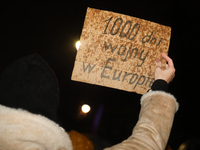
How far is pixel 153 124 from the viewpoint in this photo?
1.48ft

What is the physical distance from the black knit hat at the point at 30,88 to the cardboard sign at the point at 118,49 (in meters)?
0.35

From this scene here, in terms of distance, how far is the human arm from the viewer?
417 mm

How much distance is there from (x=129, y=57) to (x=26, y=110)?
0.57m

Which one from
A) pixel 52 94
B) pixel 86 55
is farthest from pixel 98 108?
pixel 52 94

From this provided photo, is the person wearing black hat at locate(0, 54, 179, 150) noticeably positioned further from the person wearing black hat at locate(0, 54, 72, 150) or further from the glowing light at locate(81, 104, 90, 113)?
the glowing light at locate(81, 104, 90, 113)

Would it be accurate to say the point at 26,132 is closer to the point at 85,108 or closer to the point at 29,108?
the point at 29,108

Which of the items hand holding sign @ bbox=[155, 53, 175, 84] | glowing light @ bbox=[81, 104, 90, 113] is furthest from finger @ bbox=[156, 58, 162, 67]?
glowing light @ bbox=[81, 104, 90, 113]

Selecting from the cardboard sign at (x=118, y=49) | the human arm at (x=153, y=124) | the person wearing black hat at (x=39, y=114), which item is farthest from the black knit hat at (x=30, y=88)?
the cardboard sign at (x=118, y=49)

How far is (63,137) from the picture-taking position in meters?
0.35

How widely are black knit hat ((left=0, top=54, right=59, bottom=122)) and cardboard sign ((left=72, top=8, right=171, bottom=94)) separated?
35cm

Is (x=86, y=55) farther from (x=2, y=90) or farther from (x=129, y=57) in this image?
(x=2, y=90)

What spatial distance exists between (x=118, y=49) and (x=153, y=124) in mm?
428

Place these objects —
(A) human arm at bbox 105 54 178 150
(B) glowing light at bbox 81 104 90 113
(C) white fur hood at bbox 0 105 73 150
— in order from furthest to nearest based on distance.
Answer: (B) glowing light at bbox 81 104 90 113 → (A) human arm at bbox 105 54 178 150 → (C) white fur hood at bbox 0 105 73 150

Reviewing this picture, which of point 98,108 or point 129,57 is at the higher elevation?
point 129,57
